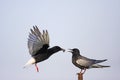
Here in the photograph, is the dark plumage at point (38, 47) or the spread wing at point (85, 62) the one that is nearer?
the spread wing at point (85, 62)

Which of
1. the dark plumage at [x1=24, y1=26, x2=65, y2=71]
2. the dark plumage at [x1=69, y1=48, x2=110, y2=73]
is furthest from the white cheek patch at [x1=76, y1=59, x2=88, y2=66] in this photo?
the dark plumage at [x1=24, y1=26, x2=65, y2=71]

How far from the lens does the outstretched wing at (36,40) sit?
37.8 ft

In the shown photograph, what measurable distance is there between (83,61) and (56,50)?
5.21 ft

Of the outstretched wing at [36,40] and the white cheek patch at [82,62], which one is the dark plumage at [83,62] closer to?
the white cheek patch at [82,62]

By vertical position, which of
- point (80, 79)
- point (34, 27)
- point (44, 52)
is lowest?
point (80, 79)

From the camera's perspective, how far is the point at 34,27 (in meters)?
11.9

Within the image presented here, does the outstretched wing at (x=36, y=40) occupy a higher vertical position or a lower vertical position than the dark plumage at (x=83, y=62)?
higher

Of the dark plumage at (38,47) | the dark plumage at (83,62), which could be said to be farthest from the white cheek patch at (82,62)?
the dark plumage at (38,47)

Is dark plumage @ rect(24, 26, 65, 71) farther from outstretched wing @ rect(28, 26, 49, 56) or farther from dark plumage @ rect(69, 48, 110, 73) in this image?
dark plumage @ rect(69, 48, 110, 73)

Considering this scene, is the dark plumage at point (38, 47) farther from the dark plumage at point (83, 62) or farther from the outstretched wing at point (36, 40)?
the dark plumage at point (83, 62)

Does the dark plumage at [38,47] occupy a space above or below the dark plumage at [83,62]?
above

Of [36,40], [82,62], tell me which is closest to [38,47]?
[36,40]

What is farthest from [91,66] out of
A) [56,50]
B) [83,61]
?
[56,50]

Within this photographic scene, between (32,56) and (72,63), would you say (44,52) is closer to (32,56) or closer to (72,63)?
(32,56)
